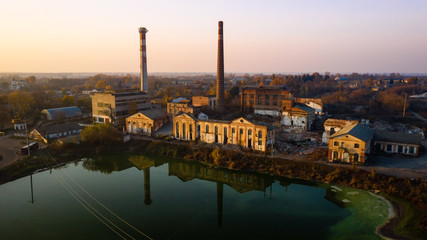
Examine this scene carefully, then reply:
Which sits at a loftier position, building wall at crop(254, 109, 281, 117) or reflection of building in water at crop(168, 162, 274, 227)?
building wall at crop(254, 109, 281, 117)

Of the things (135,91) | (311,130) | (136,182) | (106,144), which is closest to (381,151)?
(311,130)

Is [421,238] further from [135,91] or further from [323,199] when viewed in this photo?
[135,91]

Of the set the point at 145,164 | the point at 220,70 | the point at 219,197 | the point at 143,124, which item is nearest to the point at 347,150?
the point at 219,197

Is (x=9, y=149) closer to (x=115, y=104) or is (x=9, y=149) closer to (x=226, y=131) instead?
(x=115, y=104)

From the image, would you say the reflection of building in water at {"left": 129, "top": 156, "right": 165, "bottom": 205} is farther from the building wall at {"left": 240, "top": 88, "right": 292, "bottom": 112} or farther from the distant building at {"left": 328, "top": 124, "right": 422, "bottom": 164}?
the building wall at {"left": 240, "top": 88, "right": 292, "bottom": 112}

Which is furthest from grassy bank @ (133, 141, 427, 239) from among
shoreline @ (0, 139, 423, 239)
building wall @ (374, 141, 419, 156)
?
building wall @ (374, 141, 419, 156)

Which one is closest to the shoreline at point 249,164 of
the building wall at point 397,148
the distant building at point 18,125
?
the building wall at point 397,148
